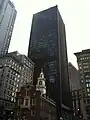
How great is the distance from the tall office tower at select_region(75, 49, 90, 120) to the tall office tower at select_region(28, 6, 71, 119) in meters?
13.4

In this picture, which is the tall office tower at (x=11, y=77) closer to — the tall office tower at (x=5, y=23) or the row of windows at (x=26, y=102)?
the row of windows at (x=26, y=102)

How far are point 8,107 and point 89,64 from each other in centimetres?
6919

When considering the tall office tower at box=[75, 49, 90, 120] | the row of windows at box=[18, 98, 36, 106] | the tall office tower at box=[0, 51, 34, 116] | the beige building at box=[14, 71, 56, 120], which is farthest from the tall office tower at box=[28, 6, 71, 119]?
the row of windows at box=[18, 98, 36, 106]

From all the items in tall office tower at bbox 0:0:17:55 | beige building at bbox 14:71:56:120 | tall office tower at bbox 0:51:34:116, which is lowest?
beige building at bbox 14:71:56:120

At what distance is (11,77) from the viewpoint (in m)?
88.6

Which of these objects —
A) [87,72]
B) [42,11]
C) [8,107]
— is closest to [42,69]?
[87,72]

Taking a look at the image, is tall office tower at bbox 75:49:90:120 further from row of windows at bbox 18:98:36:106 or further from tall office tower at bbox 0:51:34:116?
row of windows at bbox 18:98:36:106

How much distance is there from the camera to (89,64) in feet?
399

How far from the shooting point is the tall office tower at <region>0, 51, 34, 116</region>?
265 ft

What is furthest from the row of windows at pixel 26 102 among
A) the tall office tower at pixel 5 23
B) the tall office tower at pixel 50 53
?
the tall office tower at pixel 5 23

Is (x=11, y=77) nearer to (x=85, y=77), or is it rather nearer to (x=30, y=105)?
(x=30, y=105)

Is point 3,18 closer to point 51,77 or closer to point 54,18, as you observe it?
point 54,18

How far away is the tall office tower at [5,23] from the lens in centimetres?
14438

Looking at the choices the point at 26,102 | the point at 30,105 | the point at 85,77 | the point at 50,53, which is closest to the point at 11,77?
the point at 26,102
